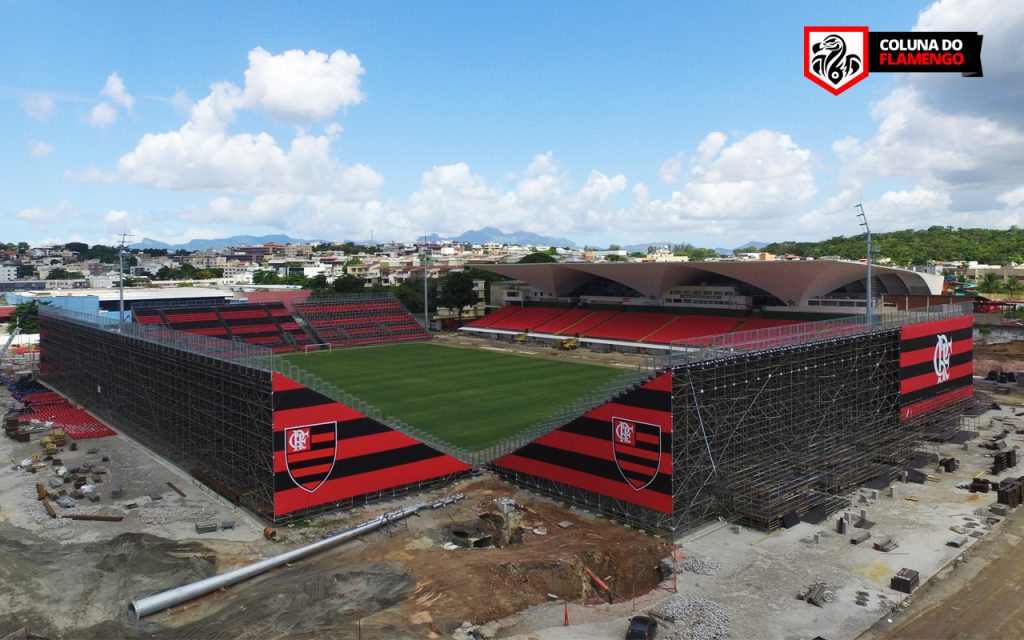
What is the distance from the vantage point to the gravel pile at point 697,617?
1747cm

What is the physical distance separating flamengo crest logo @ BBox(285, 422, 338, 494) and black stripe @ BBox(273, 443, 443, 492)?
29 centimetres

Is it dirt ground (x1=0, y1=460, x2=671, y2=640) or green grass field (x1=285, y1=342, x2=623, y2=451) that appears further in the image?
green grass field (x1=285, y1=342, x2=623, y2=451)

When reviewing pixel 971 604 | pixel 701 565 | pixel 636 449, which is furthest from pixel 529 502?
pixel 971 604

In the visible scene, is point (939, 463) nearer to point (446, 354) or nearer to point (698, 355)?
point (698, 355)

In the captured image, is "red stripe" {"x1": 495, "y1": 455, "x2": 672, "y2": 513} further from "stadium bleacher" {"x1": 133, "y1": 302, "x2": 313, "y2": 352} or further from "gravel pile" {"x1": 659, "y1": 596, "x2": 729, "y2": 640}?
A: "stadium bleacher" {"x1": 133, "y1": 302, "x2": 313, "y2": 352}

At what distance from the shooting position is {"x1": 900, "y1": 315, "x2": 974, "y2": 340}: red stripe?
36.3 meters

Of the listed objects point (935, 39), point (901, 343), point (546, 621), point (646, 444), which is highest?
point (935, 39)

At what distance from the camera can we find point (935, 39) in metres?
27.8

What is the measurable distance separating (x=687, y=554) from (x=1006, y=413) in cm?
3269

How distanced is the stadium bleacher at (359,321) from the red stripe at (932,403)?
195 feet

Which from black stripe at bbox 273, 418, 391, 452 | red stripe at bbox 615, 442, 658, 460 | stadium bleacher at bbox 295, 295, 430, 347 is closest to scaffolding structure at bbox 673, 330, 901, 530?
red stripe at bbox 615, 442, 658, 460

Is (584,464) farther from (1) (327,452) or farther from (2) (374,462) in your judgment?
(1) (327,452)

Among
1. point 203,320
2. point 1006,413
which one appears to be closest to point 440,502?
point 1006,413

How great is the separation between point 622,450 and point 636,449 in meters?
0.67
